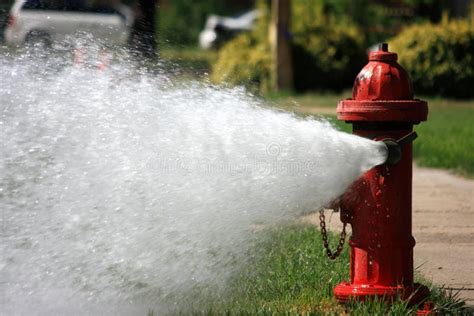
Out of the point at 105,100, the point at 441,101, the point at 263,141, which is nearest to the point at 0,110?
the point at 105,100

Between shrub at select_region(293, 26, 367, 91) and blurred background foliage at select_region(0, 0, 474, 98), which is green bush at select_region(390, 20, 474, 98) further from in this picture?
shrub at select_region(293, 26, 367, 91)

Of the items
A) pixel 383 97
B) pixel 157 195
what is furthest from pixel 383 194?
pixel 157 195

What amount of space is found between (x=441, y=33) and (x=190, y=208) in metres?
13.8

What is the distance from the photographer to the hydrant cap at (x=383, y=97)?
13.6 feet

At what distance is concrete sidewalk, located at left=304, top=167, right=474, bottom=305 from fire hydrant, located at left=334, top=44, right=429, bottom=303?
70 centimetres

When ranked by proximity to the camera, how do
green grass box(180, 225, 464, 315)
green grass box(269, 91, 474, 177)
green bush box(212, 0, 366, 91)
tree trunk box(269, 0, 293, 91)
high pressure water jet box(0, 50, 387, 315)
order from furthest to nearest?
green bush box(212, 0, 366, 91) → tree trunk box(269, 0, 293, 91) → green grass box(269, 91, 474, 177) → green grass box(180, 225, 464, 315) → high pressure water jet box(0, 50, 387, 315)

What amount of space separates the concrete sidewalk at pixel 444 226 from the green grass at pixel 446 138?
0.17 metres

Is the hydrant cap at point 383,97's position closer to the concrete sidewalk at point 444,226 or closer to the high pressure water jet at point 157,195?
the high pressure water jet at point 157,195

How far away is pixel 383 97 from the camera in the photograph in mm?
4199

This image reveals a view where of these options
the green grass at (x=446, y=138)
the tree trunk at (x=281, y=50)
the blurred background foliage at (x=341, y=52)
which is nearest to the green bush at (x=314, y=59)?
the blurred background foliage at (x=341, y=52)

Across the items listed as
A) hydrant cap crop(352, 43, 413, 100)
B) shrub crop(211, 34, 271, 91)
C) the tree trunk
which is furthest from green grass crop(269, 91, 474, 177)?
shrub crop(211, 34, 271, 91)

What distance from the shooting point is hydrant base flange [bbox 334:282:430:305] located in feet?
13.8

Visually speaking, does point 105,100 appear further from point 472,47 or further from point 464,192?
point 472,47

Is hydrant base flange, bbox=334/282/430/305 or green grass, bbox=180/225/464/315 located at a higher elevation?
hydrant base flange, bbox=334/282/430/305
